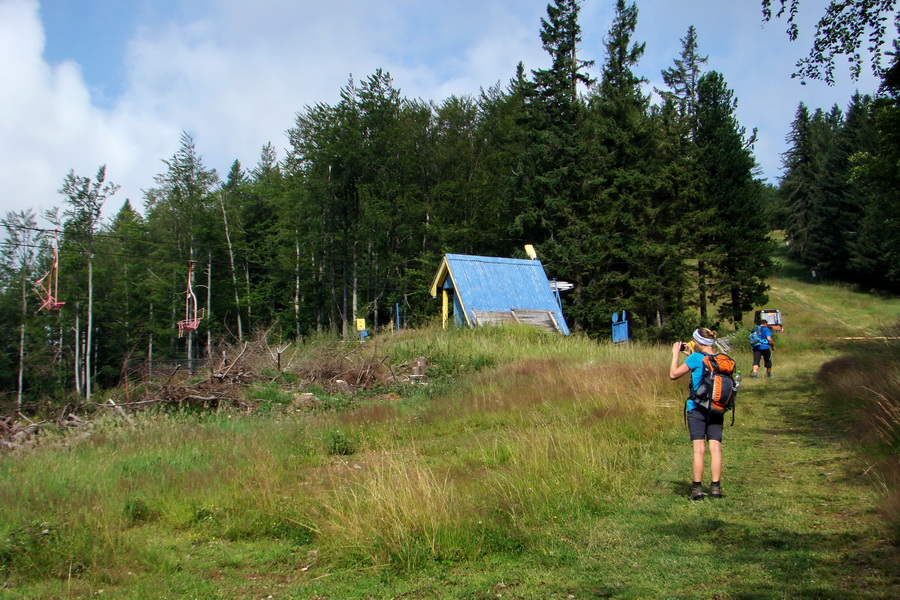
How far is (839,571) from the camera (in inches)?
171

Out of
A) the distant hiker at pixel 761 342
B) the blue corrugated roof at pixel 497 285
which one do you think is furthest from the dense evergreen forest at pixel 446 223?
the distant hiker at pixel 761 342

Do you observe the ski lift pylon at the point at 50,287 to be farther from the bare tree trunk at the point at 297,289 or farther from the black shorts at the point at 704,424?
the black shorts at the point at 704,424

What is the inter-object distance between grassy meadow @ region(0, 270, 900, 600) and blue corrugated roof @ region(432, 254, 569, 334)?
16.0 meters

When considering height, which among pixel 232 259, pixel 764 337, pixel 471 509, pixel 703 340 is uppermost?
pixel 232 259

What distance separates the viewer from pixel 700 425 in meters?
6.53

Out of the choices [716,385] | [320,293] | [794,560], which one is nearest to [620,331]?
[716,385]

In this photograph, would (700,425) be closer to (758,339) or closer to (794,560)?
(794,560)

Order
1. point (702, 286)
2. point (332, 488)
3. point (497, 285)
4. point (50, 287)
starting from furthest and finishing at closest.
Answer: point (702, 286) < point (497, 285) < point (50, 287) < point (332, 488)

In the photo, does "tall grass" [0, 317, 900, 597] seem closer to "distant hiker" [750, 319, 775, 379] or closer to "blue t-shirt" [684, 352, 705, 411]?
"blue t-shirt" [684, 352, 705, 411]

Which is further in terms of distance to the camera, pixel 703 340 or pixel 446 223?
pixel 446 223

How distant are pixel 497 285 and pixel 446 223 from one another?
60.3 feet

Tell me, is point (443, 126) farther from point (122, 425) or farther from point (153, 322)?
point (122, 425)

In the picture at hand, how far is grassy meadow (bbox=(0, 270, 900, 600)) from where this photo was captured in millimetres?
4719

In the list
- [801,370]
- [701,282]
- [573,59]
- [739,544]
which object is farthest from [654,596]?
[573,59]
